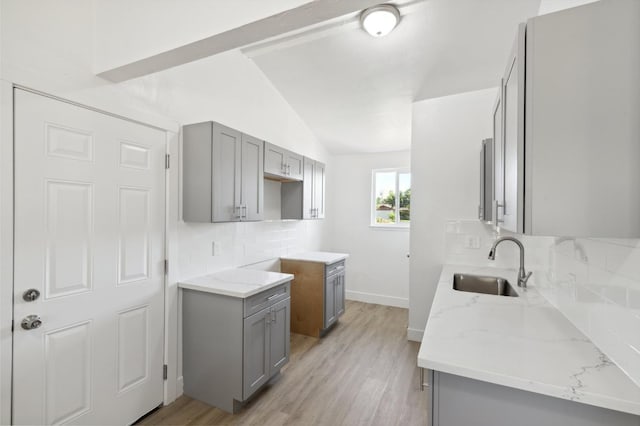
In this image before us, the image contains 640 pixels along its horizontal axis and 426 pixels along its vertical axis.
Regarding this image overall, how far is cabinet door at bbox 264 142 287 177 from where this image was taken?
2926 millimetres

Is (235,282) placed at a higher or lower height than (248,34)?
lower

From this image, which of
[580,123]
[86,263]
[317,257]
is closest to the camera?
[580,123]

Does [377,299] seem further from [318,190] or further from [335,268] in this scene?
[318,190]

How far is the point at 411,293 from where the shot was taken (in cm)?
344

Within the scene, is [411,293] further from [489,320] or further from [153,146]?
[153,146]

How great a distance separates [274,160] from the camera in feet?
10.0

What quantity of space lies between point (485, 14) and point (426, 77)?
76 cm

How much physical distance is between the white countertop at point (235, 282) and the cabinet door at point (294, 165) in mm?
1190

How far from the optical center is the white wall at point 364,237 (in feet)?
15.2

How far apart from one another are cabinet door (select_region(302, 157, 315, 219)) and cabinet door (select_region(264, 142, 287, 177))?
50 cm

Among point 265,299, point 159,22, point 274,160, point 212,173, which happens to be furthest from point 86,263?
point 274,160

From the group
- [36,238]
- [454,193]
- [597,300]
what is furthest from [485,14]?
[36,238]

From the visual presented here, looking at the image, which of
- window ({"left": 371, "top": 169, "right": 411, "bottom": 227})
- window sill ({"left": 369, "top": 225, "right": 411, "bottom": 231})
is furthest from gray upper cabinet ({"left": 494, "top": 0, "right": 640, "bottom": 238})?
window ({"left": 371, "top": 169, "right": 411, "bottom": 227})

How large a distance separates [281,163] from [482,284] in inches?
88.3
